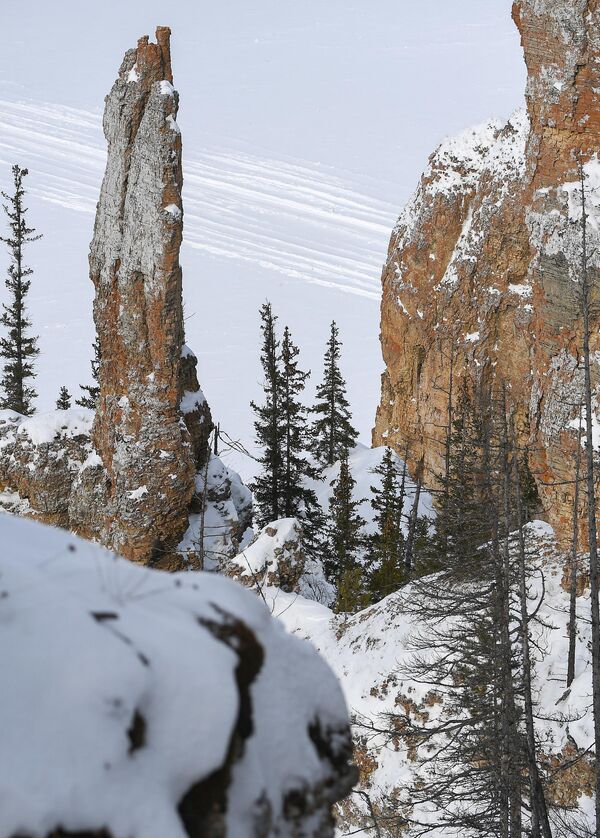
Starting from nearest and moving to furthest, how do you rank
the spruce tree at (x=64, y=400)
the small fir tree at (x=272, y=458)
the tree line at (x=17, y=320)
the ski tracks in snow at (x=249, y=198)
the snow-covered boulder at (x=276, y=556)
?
the snow-covered boulder at (x=276, y=556), the small fir tree at (x=272, y=458), the tree line at (x=17, y=320), the spruce tree at (x=64, y=400), the ski tracks in snow at (x=249, y=198)

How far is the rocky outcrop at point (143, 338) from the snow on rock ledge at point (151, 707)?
2095 centimetres

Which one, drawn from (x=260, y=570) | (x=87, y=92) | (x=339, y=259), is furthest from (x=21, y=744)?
(x=87, y=92)

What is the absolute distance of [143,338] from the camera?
81.2 ft

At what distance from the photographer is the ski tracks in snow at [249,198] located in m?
67.0

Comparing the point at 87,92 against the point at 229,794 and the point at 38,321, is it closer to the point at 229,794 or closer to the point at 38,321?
the point at 38,321

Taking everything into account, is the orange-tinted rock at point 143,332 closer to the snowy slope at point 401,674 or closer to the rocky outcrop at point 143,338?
the rocky outcrop at point 143,338

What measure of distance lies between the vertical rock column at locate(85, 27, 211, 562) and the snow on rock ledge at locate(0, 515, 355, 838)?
2137 centimetres

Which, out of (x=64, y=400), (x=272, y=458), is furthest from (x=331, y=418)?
(x=64, y=400)

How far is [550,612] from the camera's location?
20.3 metres

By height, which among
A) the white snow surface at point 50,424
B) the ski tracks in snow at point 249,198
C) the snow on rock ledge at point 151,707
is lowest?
the white snow surface at point 50,424

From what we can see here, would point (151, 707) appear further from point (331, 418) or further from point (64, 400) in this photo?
point (64, 400)

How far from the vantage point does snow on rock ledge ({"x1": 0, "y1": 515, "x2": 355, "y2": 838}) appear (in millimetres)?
2574

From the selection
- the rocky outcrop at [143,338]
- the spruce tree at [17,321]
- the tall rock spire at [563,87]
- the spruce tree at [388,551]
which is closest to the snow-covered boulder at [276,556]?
the rocky outcrop at [143,338]

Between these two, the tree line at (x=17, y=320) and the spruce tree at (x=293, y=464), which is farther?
the tree line at (x=17, y=320)
